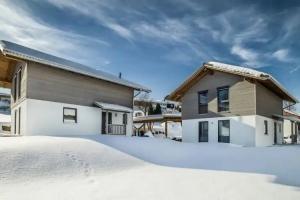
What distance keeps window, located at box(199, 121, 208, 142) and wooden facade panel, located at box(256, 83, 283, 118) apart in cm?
458

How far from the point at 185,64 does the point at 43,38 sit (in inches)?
527

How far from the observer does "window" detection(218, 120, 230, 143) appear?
21.1 metres

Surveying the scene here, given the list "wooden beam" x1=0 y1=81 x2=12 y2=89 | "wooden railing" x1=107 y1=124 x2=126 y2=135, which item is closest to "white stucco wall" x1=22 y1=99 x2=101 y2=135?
"wooden railing" x1=107 y1=124 x2=126 y2=135

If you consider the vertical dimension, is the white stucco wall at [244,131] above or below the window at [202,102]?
below

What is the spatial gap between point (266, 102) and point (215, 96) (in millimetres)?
4080

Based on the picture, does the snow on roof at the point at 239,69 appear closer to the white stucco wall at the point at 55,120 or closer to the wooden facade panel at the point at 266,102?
the wooden facade panel at the point at 266,102

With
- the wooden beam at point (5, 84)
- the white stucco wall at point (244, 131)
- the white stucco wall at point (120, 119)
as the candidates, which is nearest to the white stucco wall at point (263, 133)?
the white stucco wall at point (244, 131)

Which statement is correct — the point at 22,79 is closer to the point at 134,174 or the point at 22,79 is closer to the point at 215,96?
the point at 134,174

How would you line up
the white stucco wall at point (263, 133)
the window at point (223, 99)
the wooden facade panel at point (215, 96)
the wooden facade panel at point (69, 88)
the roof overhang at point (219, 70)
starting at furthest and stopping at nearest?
the window at point (223, 99)
the wooden facade panel at point (215, 96)
the white stucco wall at point (263, 133)
the roof overhang at point (219, 70)
the wooden facade panel at point (69, 88)

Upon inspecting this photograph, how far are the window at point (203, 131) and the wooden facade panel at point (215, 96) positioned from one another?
2.29 ft

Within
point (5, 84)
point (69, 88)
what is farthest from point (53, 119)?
point (5, 84)

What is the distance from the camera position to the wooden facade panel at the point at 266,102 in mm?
20062

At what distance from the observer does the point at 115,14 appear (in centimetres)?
1463

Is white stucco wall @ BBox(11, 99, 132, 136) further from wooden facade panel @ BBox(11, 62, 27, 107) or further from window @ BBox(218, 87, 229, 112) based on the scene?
window @ BBox(218, 87, 229, 112)
